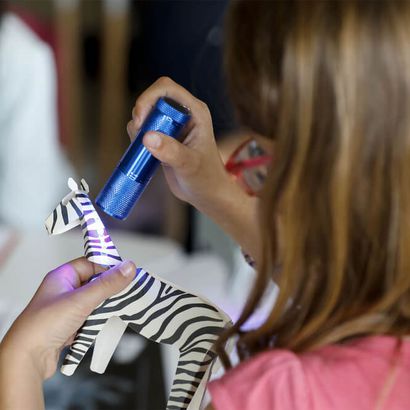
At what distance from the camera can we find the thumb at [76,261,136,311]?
1.57 ft

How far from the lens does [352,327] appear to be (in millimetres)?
481


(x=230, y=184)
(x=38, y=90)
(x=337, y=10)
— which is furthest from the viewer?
(x=38, y=90)

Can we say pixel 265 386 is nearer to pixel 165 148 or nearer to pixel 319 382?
pixel 319 382

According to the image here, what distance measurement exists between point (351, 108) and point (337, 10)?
0.17 feet

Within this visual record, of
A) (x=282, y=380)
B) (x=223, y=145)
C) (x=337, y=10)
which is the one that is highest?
(x=337, y=10)

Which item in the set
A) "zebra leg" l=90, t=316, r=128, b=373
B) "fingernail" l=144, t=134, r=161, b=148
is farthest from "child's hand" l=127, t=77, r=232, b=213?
"zebra leg" l=90, t=316, r=128, b=373

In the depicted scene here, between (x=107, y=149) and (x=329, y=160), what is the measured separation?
1977 mm

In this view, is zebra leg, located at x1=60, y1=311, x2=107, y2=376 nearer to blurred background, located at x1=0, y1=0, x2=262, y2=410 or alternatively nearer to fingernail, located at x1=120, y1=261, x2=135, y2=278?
fingernail, located at x1=120, y1=261, x2=135, y2=278

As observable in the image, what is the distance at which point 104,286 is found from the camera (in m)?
0.48

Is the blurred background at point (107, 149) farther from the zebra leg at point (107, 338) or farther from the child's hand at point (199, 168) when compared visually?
the zebra leg at point (107, 338)

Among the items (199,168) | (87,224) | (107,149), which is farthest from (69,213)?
(107,149)

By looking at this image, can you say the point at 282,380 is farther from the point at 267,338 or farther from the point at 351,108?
the point at 351,108

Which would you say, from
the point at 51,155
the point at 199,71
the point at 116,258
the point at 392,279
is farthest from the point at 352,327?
the point at 51,155

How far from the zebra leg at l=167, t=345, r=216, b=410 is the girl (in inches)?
0.7
